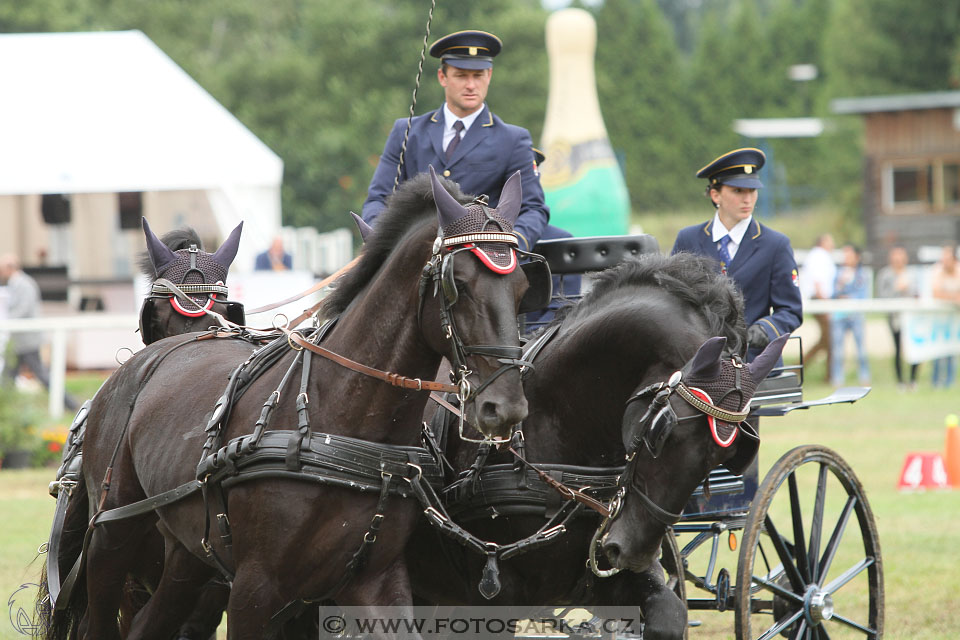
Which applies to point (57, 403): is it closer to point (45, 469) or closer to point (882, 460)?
point (45, 469)

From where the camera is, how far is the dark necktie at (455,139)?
16.9 ft

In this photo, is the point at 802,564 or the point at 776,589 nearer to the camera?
the point at 776,589

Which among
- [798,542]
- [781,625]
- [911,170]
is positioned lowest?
[781,625]

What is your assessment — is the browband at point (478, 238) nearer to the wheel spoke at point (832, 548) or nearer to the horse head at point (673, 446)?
the horse head at point (673, 446)

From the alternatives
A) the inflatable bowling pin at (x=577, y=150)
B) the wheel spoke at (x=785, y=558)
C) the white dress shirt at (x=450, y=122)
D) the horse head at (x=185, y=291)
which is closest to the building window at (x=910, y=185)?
the inflatable bowling pin at (x=577, y=150)

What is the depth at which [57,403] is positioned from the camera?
1450cm

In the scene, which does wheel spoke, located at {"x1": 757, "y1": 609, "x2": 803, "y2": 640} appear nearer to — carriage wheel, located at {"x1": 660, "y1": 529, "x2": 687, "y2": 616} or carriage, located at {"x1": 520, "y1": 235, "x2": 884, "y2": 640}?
carriage, located at {"x1": 520, "y1": 235, "x2": 884, "y2": 640}

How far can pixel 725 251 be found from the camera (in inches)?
218

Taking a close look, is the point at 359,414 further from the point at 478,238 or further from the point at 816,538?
the point at 816,538

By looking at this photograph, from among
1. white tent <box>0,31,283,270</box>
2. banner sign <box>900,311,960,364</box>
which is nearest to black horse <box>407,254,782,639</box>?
white tent <box>0,31,283,270</box>

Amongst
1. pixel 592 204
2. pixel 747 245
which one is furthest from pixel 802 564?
pixel 592 204

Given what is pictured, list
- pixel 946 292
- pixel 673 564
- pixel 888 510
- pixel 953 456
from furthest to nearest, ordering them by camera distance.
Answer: pixel 946 292
pixel 953 456
pixel 888 510
pixel 673 564

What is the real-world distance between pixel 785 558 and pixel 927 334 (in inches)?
551

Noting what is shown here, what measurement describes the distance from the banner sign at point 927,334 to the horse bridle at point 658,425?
49.1 ft
